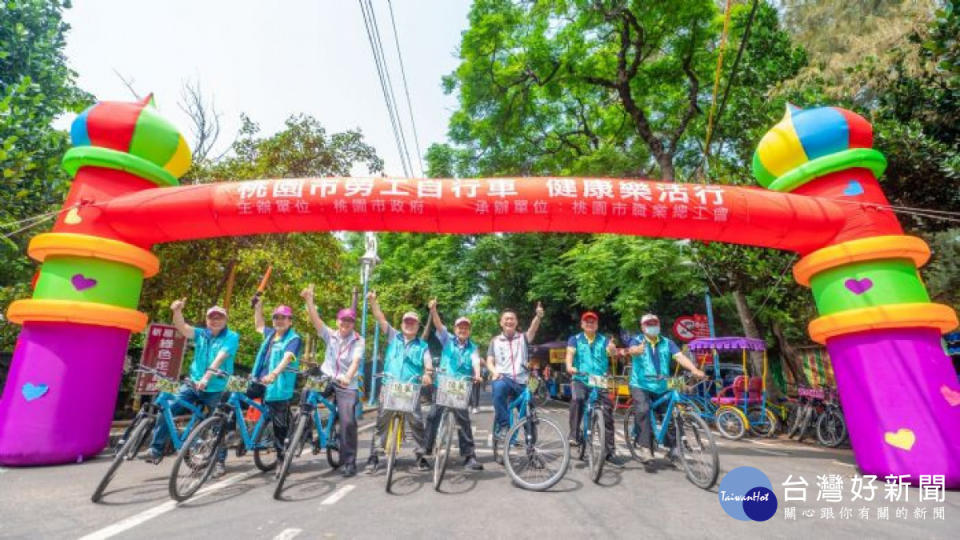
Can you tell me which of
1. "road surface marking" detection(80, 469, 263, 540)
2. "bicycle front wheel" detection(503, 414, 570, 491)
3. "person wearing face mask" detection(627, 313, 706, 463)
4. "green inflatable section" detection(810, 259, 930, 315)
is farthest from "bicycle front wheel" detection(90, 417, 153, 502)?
"green inflatable section" detection(810, 259, 930, 315)

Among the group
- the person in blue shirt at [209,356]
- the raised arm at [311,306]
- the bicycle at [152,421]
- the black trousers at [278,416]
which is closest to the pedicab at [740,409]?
the raised arm at [311,306]

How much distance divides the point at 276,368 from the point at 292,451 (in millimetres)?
1136

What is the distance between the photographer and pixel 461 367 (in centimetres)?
626

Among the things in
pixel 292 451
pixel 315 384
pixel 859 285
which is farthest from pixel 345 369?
pixel 859 285

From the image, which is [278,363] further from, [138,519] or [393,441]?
[138,519]

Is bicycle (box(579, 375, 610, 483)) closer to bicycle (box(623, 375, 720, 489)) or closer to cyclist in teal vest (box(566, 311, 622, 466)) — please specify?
cyclist in teal vest (box(566, 311, 622, 466))

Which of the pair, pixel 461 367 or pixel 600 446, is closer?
pixel 600 446

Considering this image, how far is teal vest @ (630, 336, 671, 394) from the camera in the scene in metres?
5.96

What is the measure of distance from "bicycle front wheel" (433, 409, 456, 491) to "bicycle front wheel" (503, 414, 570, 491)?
613 mm

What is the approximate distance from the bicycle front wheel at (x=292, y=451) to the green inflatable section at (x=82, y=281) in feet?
11.2

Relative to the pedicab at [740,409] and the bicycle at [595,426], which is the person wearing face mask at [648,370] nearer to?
the bicycle at [595,426]

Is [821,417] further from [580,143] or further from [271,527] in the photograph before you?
[580,143]

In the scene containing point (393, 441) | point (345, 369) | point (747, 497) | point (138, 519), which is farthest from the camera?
point (345, 369)

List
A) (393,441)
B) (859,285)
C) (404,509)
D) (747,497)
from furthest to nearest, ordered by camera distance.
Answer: (859,285), (393,441), (747,497), (404,509)
